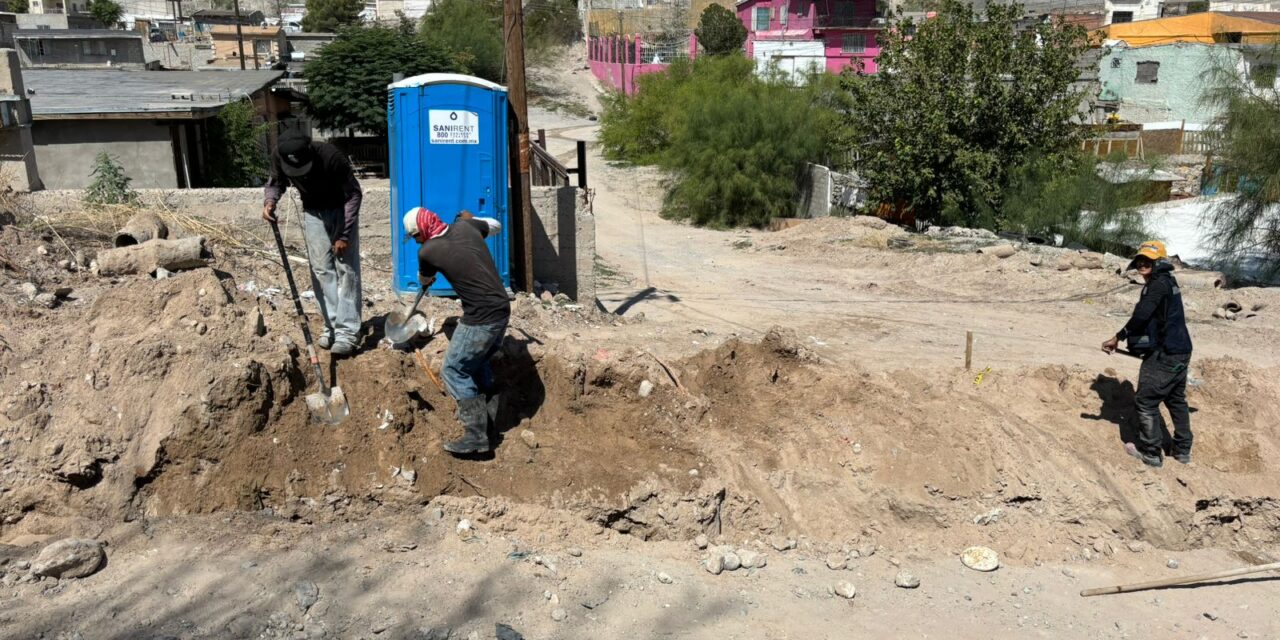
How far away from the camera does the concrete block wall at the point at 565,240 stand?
9758mm

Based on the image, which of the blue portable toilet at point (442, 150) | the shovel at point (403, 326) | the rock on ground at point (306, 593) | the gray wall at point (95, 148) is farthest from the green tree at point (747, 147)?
the rock on ground at point (306, 593)

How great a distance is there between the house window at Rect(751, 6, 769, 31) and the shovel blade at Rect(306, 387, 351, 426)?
50573 mm

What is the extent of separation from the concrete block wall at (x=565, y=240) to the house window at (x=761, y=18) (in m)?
46.2

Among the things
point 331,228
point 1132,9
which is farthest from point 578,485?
point 1132,9

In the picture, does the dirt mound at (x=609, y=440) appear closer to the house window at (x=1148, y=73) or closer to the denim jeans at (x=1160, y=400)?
the denim jeans at (x=1160, y=400)

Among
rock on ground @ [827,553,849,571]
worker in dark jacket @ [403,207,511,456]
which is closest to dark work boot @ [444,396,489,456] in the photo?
worker in dark jacket @ [403,207,511,456]

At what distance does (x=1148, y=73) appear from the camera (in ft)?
123

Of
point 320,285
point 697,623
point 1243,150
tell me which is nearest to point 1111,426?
point 697,623

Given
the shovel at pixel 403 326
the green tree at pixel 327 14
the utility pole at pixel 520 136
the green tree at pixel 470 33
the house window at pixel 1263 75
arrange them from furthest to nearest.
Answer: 1. the green tree at pixel 327 14
2. the green tree at pixel 470 33
3. the house window at pixel 1263 75
4. the utility pole at pixel 520 136
5. the shovel at pixel 403 326

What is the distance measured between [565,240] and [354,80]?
20310 mm

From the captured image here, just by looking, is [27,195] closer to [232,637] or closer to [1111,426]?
[232,637]

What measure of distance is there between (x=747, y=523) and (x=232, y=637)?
3.00 metres

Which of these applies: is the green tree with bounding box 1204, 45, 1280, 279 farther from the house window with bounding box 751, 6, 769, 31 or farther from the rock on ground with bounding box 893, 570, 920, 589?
the house window with bounding box 751, 6, 769, 31

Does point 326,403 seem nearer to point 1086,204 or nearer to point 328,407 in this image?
point 328,407
